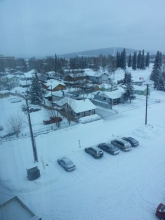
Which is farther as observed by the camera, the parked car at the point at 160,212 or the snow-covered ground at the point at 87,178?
the snow-covered ground at the point at 87,178

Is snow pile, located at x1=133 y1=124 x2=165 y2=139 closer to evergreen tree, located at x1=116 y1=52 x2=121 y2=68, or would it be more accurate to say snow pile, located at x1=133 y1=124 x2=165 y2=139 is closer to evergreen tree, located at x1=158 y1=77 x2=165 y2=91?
evergreen tree, located at x1=158 y1=77 x2=165 y2=91

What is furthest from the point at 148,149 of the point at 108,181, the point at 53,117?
the point at 53,117

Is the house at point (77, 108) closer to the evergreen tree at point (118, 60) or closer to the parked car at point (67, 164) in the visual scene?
the parked car at point (67, 164)

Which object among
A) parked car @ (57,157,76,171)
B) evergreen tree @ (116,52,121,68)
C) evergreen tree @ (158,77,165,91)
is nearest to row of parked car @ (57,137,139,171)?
parked car @ (57,157,76,171)

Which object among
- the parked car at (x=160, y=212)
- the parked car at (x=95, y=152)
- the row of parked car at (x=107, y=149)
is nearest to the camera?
the parked car at (x=160, y=212)

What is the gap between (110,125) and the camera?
9445mm

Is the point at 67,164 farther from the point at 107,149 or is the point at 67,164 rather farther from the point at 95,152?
the point at 107,149

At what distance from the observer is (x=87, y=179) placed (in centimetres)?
505

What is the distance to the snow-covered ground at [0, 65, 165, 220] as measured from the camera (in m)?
A: 3.87

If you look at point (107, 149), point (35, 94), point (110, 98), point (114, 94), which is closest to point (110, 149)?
point (107, 149)

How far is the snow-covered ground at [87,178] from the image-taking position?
12.7 feet

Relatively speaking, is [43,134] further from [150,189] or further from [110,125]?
[150,189]

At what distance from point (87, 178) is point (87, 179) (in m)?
0.05

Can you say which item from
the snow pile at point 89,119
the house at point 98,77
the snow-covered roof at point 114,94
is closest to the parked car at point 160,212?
the snow pile at point 89,119
